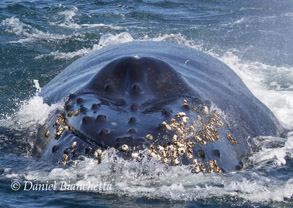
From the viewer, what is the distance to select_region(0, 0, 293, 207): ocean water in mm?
6324

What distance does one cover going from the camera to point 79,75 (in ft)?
31.5

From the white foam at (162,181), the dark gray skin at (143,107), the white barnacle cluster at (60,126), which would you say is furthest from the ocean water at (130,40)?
the white barnacle cluster at (60,126)

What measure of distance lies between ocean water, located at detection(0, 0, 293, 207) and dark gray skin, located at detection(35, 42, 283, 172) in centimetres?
25

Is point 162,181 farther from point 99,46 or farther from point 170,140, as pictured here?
point 99,46

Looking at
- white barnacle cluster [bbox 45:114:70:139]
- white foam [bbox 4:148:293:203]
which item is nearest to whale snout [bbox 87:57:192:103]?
white barnacle cluster [bbox 45:114:70:139]

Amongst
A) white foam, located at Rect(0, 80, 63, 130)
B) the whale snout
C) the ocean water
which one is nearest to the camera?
the ocean water

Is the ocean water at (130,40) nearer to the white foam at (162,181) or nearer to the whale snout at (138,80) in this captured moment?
the white foam at (162,181)

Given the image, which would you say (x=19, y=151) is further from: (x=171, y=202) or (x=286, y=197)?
Answer: (x=286, y=197)

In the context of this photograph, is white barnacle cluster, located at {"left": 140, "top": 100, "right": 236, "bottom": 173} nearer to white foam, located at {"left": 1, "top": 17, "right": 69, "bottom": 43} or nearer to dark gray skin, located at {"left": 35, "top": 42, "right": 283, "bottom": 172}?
dark gray skin, located at {"left": 35, "top": 42, "right": 283, "bottom": 172}

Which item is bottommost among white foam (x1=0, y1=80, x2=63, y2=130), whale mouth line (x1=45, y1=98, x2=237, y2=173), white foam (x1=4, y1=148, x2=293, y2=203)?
white foam (x1=4, y1=148, x2=293, y2=203)

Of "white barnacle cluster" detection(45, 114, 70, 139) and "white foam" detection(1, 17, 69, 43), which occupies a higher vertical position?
"white foam" detection(1, 17, 69, 43)

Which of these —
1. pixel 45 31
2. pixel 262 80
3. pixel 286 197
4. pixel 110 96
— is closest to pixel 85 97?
pixel 110 96

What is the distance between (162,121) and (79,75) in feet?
10.6

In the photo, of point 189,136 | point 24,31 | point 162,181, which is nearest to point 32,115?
point 189,136
